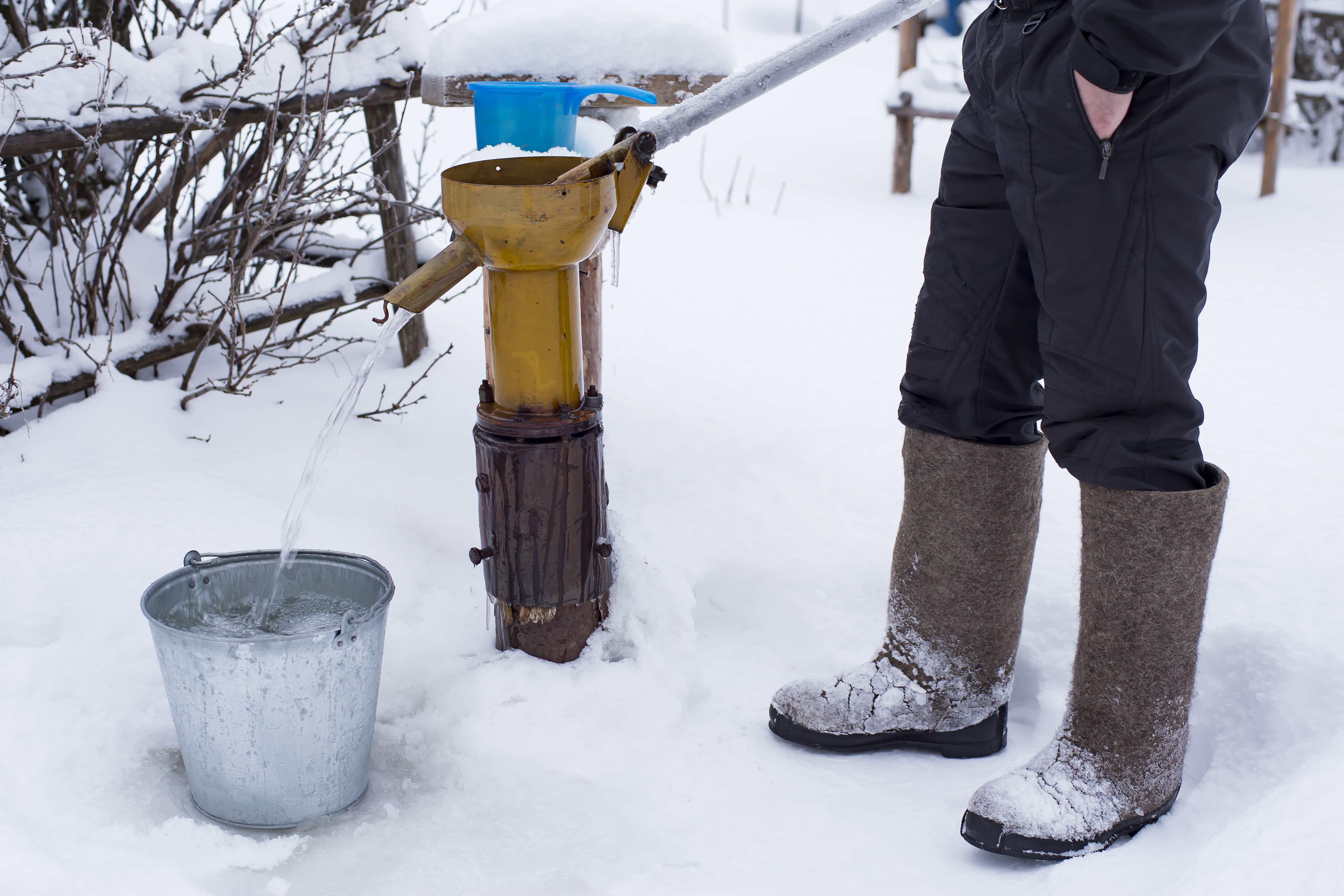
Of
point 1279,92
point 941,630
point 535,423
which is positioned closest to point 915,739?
point 941,630

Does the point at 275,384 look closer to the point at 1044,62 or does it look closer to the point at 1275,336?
the point at 1044,62

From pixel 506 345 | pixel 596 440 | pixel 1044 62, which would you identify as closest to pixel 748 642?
pixel 596 440

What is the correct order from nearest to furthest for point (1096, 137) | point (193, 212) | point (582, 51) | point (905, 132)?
1. point (1096, 137)
2. point (582, 51)
3. point (193, 212)
4. point (905, 132)

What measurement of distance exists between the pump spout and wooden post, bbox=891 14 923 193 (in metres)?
4.88

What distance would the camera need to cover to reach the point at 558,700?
1.87m

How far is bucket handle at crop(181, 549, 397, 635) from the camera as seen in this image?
1560mm

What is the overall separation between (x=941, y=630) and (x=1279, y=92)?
17.2 feet

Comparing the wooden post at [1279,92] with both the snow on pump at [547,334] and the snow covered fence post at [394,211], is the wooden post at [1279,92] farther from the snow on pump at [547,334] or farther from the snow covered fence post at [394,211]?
the snow on pump at [547,334]

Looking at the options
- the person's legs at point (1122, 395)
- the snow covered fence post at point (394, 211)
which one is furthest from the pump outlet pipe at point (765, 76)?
the snow covered fence post at point (394, 211)

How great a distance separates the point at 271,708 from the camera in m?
1.57

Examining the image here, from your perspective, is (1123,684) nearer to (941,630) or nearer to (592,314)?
(941,630)

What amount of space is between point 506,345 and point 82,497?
0.96 meters

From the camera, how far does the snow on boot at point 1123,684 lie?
1496 millimetres

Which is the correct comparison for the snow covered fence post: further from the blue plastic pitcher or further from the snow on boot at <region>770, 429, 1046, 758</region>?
the snow on boot at <region>770, 429, 1046, 758</region>
